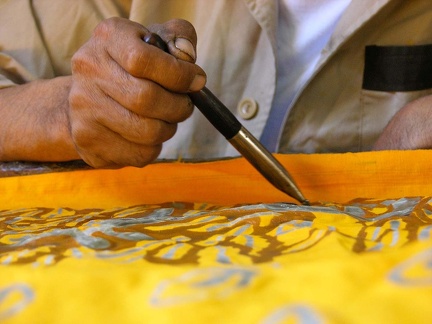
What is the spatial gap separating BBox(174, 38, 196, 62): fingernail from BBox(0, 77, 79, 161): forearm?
226mm

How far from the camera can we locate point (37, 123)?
0.82 metres

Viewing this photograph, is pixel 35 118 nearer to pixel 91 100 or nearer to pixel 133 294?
pixel 91 100

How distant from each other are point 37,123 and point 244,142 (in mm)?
329

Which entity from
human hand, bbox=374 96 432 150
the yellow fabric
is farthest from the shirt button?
the yellow fabric

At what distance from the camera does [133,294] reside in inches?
13.5

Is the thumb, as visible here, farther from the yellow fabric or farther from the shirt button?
the shirt button

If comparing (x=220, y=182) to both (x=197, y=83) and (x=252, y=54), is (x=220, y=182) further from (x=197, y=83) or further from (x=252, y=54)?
(x=252, y=54)

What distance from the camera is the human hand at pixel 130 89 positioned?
612mm

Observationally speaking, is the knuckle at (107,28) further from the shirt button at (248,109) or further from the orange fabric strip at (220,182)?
the shirt button at (248,109)

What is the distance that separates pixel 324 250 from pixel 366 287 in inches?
2.4

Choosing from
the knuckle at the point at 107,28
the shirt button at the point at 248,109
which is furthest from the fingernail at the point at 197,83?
the shirt button at the point at 248,109

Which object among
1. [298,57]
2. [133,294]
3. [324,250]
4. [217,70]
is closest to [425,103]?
[298,57]

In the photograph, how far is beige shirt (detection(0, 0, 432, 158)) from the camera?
0.95 metres

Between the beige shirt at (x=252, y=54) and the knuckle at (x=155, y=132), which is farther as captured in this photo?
the beige shirt at (x=252, y=54)
